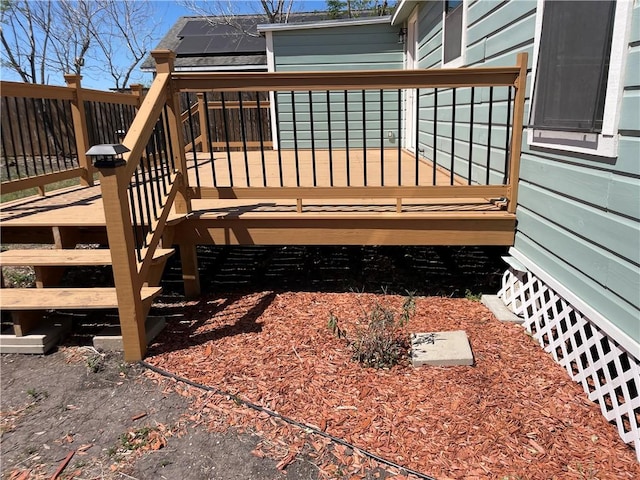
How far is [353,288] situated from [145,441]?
2.26m

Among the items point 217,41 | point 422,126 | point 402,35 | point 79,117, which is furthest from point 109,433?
point 217,41

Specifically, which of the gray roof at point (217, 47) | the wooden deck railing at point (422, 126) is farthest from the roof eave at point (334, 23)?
the gray roof at point (217, 47)

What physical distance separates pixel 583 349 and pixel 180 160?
3041 mm

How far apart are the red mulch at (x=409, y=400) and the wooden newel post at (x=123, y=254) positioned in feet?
0.67

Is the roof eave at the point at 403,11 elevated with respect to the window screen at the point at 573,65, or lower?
elevated

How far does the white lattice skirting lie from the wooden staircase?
101 inches

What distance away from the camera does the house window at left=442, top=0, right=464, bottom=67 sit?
4961 millimetres

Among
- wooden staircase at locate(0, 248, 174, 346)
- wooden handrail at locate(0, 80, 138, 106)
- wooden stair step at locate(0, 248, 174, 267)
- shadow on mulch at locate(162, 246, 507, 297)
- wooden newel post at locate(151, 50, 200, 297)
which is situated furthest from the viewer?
shadow on mulch at locate(162, 246, 507, 297)

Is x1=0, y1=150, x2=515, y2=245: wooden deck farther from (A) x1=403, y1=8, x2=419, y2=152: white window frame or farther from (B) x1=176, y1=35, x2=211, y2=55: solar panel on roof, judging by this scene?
(B) x1=176, y1=35, x2=211, y2=55: solar panel on roof

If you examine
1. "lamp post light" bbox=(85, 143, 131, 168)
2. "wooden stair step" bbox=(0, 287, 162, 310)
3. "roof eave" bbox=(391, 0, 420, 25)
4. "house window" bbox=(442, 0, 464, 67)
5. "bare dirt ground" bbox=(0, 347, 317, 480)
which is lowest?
"bare dirt ground" bbox=(0, 347, 317, 480)

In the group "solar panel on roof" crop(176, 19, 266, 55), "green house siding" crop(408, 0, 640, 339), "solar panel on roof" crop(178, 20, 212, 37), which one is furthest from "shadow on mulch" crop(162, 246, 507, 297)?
"solar panel on roof" crop(178, 20, 212, 37)

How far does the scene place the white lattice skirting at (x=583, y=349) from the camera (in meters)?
2.23

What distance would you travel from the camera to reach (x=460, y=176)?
509cm

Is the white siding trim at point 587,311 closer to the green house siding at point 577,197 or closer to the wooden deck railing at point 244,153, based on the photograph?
the green house siding at point 577,197
